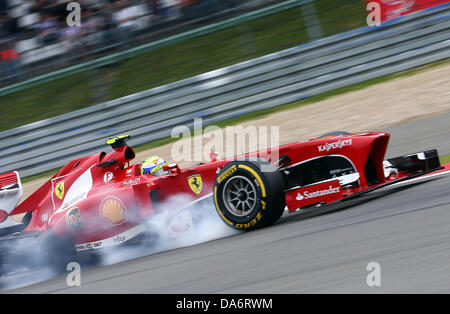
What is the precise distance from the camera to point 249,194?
584cm

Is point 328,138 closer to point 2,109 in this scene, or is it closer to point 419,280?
point 419,280

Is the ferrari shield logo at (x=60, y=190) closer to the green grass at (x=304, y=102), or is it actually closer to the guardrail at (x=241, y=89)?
the green grass at (x=304, y=102)

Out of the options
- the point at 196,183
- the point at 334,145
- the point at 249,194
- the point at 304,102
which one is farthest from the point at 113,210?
the point at 304,102

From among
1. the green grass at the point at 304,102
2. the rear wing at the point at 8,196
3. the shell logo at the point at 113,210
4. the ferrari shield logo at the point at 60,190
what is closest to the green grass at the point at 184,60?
the green grass at the point at 304,102

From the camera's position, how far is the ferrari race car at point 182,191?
5.74 metres

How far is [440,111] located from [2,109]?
9849 millimetres

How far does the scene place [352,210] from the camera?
5898 millimetres

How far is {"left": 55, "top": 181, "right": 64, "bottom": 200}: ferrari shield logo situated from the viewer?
7.13 m

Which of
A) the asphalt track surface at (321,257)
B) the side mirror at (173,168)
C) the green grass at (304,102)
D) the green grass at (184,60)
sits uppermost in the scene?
the green grass at (184,60)

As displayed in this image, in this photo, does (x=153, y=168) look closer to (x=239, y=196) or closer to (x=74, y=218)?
(x=74, y=218)

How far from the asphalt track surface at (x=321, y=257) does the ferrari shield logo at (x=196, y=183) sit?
549mm

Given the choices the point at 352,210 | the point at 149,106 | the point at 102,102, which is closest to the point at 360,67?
the point at 149,106

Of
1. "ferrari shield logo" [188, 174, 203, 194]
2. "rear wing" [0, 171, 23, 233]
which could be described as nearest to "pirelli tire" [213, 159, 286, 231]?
"ferrari shield logo" [188, 174, 203, 194]

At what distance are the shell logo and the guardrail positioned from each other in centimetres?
566
